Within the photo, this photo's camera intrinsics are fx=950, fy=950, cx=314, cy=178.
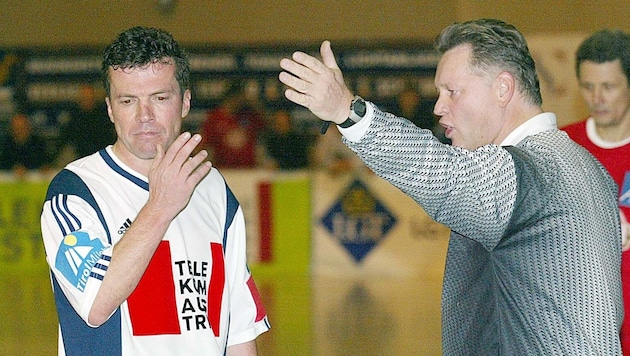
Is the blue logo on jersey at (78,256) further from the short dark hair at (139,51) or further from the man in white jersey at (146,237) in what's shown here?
the short dark hair at (139,51)

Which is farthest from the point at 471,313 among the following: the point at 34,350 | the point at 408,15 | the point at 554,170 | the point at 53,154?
the point at 408,15

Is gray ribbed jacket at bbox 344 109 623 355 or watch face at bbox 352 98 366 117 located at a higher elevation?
watch face at bbox 352 98 366 117

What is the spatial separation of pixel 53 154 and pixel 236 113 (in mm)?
2495

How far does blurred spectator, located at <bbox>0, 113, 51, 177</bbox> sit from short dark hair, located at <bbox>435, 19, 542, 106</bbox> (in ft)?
32.5

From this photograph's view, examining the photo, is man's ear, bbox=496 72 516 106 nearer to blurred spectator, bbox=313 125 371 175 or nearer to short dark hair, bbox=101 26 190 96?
short dark hair, bbox=101 26 190 96

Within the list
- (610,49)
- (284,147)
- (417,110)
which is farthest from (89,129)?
(610,49)

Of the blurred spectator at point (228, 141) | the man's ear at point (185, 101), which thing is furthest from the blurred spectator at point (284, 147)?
the man's ear at point (185, 101)

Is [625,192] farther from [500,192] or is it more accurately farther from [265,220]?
[265,220]

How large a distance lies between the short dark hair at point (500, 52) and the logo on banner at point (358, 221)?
847 cm

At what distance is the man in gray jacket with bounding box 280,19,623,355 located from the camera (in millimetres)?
2160

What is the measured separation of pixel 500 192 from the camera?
219 centimetres

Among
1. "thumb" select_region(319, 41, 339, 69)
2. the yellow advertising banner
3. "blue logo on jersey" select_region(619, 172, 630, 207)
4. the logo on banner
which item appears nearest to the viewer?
"thumb" select_region(319, 41, 339, 69)

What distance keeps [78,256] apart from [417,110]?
10.5 m

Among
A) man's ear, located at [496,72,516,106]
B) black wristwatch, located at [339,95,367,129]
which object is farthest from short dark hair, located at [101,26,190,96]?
man's ear, located at [496,72,516,106]
